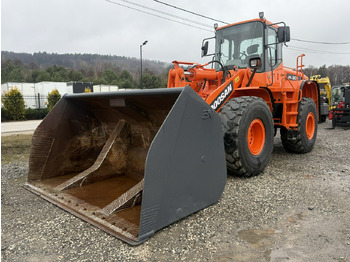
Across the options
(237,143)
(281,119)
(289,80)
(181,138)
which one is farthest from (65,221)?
(289,80)

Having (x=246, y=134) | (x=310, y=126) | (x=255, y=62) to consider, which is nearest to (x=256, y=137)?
(x=246, y=134)

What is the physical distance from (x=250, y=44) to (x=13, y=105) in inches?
820

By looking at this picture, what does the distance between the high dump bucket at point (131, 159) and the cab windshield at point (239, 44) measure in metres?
2.44

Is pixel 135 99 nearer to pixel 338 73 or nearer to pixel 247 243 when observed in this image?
pixel 247 243

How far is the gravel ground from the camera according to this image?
92.4 inches

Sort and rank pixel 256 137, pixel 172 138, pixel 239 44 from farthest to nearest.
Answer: pixel 239 44, pixel 256 137, pixel 172 138

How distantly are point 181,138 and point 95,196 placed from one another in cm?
144

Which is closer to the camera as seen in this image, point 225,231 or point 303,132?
point 225,231

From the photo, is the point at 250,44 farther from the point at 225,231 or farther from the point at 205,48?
the point at 225,231

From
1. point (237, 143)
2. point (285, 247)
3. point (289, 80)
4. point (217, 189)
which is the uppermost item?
point (289, 80)

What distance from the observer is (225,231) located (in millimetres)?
2719

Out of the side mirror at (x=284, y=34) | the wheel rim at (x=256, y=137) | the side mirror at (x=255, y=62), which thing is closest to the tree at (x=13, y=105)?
the side mirror at (x=255, y=62)

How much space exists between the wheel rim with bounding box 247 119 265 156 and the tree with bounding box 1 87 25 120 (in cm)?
2130

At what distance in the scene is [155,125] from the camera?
13.2 ft
